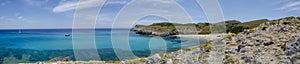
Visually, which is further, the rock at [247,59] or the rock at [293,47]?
the rock at [247,59]

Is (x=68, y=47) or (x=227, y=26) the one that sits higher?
(x=227, y=26)

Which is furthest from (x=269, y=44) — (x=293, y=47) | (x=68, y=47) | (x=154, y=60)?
(x=68, y=47)

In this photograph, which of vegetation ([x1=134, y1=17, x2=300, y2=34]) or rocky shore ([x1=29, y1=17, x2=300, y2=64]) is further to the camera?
vegetation ([x1=134, y1=17, x2=300, y2=34])

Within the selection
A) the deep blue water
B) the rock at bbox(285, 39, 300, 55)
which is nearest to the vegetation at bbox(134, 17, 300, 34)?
the rock at bbox(285, 39, 300, 55)

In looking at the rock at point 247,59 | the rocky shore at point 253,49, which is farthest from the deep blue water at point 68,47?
the rock at point 247,59

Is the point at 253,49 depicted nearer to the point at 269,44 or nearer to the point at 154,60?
the point at 269,44

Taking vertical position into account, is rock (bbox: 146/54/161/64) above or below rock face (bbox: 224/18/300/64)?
below

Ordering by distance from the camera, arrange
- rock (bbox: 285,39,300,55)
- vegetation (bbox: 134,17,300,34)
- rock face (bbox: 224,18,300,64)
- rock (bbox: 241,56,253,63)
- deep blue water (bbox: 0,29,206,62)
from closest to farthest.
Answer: rock (bbox: 285,39,300,55)
rock face (bbox: 224,18,300,64)
rock (bbox: 241,56,253,63)
deep blue water (bbox: 0,29,206,62)
vegetation (bbox: 134,17,300,34)

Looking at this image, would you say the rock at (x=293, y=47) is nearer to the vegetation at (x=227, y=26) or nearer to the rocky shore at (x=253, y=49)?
the rocky shore at (x=253, y=49)

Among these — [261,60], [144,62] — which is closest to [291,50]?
[261,60]

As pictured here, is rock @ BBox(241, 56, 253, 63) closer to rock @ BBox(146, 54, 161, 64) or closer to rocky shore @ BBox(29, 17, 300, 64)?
rocky shore @ BBox(29, 17, 300, 64)

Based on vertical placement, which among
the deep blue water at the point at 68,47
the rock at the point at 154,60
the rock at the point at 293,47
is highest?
the rock at the point at 293,47

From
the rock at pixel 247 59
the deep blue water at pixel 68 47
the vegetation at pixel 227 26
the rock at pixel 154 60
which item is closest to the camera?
the rock at pixel 247 59

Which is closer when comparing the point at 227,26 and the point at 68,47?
the point at 227,26
